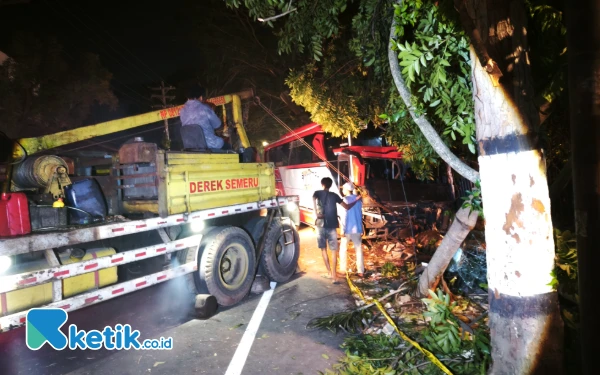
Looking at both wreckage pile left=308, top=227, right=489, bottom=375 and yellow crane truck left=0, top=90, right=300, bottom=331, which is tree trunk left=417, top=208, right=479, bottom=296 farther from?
yellow crane truck left=0, top=90, right=300, bottom=331

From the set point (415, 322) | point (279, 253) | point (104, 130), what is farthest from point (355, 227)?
point (104, 130)

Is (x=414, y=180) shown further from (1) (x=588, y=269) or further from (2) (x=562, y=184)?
(1) (x=588, y=269)

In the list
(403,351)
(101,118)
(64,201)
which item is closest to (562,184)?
(403,351)

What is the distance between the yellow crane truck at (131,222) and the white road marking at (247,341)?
1.41 feet

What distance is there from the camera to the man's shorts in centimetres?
665

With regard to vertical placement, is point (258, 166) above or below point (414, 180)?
above

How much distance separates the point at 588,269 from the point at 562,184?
2.69 meters

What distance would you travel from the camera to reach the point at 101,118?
2031cm

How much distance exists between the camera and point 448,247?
4539 millimetres

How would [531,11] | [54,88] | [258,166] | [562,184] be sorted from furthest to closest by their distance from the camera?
1. [54,88]
2. [258,166]
3. [562,184]
4. [531,11]

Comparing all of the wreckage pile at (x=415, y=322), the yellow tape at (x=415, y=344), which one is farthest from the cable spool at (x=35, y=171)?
the yellow tape at (x=415, y=344)

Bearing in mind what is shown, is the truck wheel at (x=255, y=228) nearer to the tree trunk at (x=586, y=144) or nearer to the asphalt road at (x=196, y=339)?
the asphalt road at (x=196, y=339)

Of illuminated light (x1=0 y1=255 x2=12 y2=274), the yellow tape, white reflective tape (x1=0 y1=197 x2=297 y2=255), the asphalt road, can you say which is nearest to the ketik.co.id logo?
the asphalt road

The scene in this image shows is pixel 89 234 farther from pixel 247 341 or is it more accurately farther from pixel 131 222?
pixel 247 341
